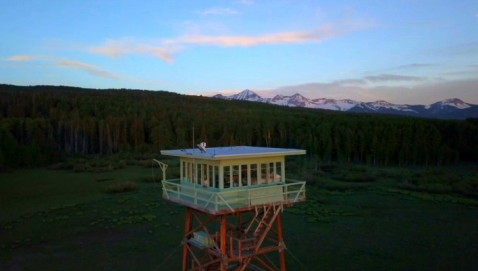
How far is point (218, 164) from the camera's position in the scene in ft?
44.1

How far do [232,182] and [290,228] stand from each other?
13585 millimetres

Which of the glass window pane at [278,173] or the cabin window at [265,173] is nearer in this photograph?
the cabin window at [265,173]

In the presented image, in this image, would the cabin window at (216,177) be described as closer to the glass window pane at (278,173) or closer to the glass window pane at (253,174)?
the glass window pane at (253,174)

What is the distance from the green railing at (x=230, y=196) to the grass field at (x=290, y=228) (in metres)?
6.21

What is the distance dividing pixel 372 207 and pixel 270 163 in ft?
68.7

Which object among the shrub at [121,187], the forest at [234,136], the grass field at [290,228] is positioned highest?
the forest at [234,136]

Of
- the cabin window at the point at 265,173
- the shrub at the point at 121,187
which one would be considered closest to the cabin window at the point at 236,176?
the cabin window at the point at 265,173

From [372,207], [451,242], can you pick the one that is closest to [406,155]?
[372,207]

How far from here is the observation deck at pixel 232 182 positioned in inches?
526

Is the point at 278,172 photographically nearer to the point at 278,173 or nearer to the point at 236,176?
the point at 278,173

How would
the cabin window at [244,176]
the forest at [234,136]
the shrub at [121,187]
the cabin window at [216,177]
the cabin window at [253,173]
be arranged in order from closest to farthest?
the cabin window at [216,177], the cabin window at [244,176], the cabin window at [253,173], the shrub at [121,187], the forest at [234,136]

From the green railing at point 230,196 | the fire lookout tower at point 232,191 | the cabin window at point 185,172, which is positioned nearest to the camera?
the green railing at point 230,196

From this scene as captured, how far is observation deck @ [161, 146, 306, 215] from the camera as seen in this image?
13352 mm

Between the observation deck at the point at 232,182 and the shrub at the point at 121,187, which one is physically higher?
the observation deck at the point at 232,182
